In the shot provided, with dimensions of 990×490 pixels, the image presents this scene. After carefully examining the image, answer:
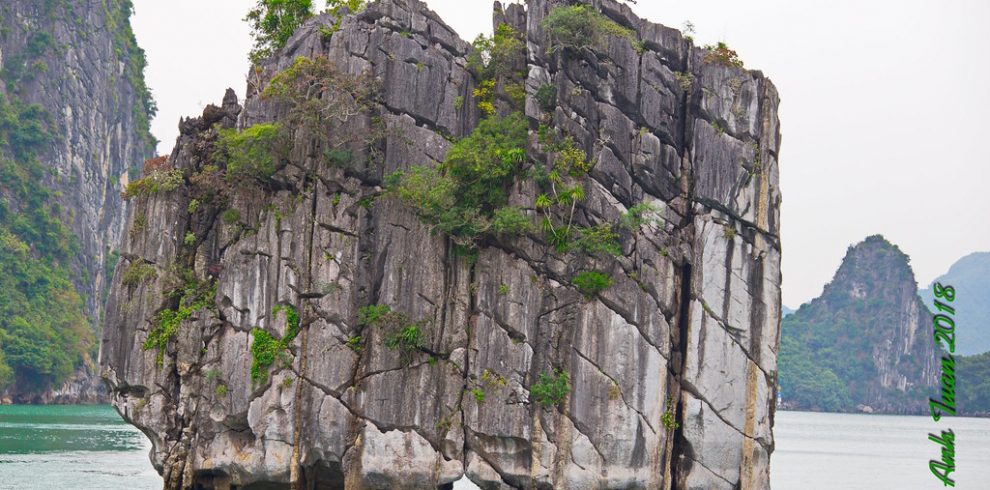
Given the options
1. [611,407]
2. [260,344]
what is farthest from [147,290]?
[611,407]

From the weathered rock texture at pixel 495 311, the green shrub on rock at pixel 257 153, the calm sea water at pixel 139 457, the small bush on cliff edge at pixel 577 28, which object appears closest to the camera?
the weathered rock texture at pixel 495 311

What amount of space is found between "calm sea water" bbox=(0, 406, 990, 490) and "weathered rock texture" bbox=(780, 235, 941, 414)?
45.9 m

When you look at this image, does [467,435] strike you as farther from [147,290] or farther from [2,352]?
[2,352]

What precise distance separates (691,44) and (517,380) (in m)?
7.60

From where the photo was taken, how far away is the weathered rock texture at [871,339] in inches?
4564

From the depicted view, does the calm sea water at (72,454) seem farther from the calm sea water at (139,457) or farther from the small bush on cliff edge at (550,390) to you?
the small bush on cliff edge at (550,390)

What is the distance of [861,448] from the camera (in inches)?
2261

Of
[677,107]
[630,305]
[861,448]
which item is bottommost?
[861,448]

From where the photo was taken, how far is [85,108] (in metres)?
87.6

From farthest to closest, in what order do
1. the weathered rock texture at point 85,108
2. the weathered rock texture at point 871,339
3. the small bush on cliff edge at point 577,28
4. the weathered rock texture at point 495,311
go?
the weathered rock texture at point 871,339, the weathered rock texture at point 85,108, the small bush on cliff edge at point 577,28, the weathered rock texture at point 495,311

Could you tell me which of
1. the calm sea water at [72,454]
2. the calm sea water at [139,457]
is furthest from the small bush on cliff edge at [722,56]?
the calm sea water at [72,454]

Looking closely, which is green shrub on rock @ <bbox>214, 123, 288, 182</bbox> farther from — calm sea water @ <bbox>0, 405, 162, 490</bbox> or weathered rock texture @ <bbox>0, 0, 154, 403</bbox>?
weathered rock texture @ <bbox>0, 0, 154, 403</bbox>

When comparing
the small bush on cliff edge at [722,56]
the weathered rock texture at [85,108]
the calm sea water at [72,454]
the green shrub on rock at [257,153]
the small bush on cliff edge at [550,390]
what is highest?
the weathered rock texture at [85,108]

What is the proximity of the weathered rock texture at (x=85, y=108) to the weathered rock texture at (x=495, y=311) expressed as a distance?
53228 millimetres
